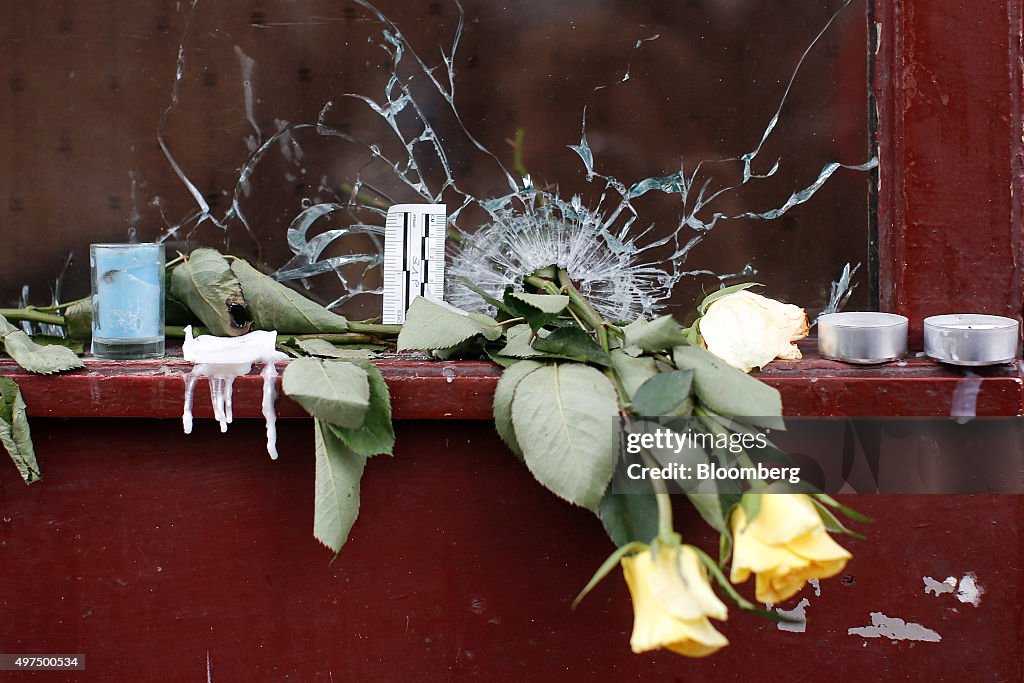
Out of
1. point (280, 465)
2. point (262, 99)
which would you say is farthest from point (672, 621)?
point (262, 99)

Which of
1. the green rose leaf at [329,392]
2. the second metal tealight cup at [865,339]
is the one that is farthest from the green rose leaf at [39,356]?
the second metal tealight cup at [865,339]

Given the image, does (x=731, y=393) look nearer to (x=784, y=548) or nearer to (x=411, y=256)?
(x=784, y=548)

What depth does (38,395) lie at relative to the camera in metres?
0.67

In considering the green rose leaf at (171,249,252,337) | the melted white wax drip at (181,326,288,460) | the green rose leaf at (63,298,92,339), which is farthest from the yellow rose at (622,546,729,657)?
the green rose leaf at (63,298,92,339)

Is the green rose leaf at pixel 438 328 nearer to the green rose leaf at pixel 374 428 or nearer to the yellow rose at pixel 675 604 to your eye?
the green rose leaf at pixel 374 428

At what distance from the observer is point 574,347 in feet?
2.04

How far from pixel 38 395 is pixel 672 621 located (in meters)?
0.56

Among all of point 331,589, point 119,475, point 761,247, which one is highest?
point 761,247

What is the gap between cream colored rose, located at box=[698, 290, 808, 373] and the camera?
668 mm

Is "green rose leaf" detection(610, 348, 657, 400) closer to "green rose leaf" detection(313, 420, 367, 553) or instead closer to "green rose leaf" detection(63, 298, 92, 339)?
"green rose leaf" detection(313, 420, 367, 553)

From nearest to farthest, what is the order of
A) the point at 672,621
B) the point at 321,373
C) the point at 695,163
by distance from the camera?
the point at 672,621
the point at 321,373
the point at 695,163

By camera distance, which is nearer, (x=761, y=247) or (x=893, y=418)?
(x=893, y=418)

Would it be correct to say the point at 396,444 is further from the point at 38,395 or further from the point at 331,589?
the point at 38,395

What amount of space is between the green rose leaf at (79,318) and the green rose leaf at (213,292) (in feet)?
0.31
